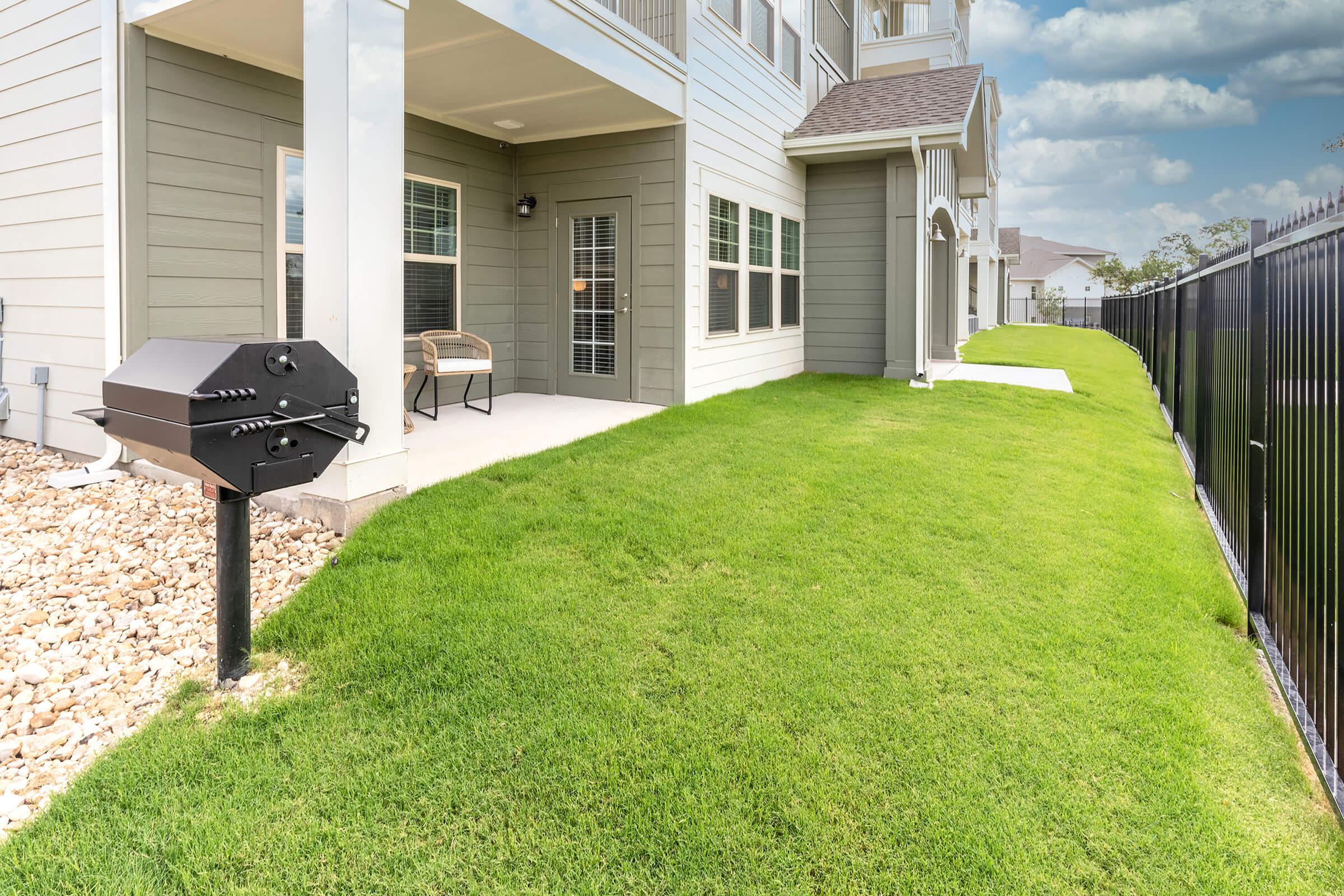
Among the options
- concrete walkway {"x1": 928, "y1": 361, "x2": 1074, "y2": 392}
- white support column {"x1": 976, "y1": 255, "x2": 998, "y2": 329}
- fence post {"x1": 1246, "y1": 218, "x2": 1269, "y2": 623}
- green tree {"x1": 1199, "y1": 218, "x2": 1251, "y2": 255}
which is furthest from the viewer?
green tree {"x1": 1199, "y1": 218, "x2": 1251, "y2": 255}

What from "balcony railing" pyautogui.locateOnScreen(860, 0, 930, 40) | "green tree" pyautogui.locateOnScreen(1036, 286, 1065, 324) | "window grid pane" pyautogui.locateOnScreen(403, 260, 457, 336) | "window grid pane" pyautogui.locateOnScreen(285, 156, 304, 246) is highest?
"balcony railing" pyautogui.locateOnScreen(860, 0, 930, 40)

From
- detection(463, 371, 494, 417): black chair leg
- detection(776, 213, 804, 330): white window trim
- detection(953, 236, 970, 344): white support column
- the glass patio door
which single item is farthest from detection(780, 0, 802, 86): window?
detection(463, 371, 494, 417): black chair leg

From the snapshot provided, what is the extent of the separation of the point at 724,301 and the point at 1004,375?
15.9 ft

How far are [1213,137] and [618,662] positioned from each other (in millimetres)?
130721

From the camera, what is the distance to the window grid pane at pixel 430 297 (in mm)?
6836

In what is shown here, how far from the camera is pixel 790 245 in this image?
32.9 ft

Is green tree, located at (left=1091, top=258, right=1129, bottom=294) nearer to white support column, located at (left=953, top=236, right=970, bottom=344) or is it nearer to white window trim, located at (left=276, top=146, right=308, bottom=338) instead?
white support column, located at (left=953, top=236, right=970, bottom=344)

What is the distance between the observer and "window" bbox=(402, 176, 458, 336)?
6762 millimetres

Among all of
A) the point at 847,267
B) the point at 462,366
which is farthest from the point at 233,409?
the point at 847,267

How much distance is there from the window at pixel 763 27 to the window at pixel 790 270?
202 centimetres

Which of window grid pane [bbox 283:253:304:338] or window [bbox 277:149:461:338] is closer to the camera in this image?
window grid pane [bbox 283:253:304:338]

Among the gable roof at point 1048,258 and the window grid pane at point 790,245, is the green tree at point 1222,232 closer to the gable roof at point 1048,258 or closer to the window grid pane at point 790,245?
the gable roof at point 1048,258

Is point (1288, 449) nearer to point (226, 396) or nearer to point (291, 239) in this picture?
point (226, 396)

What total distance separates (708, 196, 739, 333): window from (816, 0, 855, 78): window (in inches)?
187
